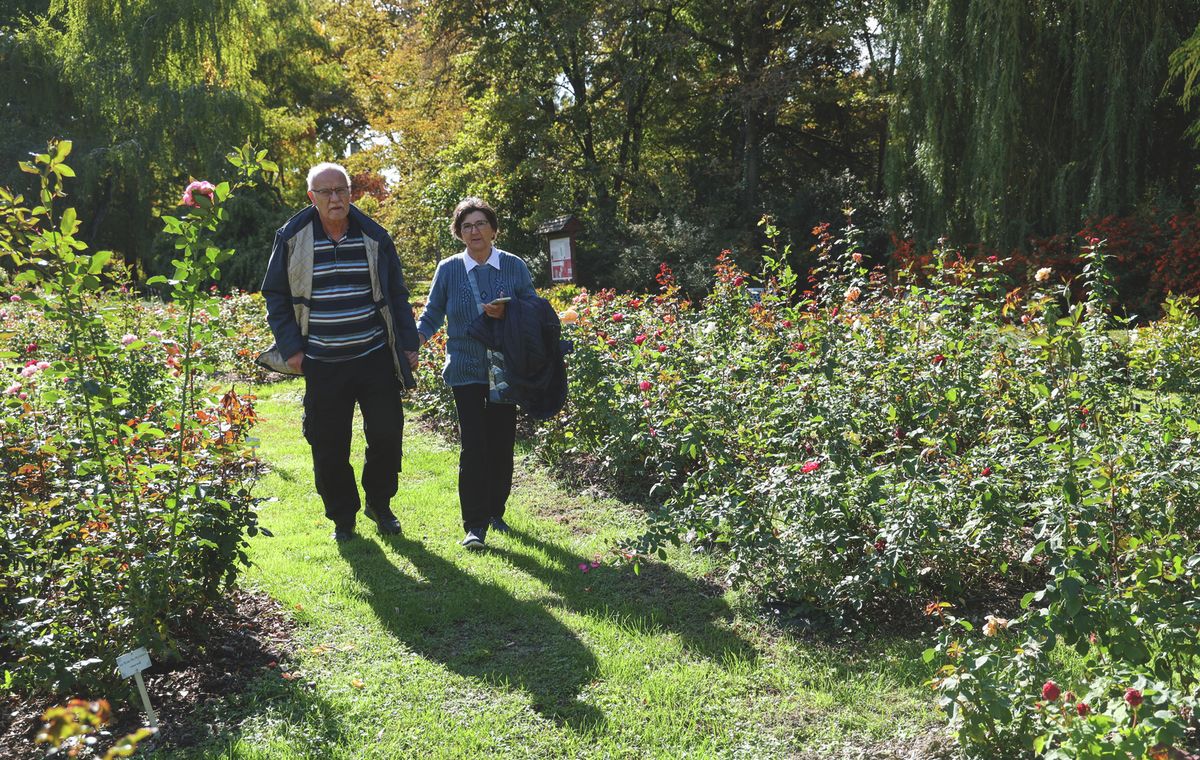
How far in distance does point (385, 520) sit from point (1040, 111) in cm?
994

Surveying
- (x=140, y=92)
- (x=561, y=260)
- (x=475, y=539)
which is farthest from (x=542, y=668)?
(x=140, y=92)

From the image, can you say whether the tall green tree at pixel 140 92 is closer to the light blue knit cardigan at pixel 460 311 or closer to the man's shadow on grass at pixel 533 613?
the light blue knit cardigan at pixel 460 311

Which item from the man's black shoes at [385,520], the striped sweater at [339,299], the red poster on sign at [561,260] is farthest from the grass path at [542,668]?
the red poster on sign at [561,260]

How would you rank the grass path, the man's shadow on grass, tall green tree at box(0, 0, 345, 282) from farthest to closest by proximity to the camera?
tall green tree at box(0, 0, 345, 282) → the man's shadow on grass → the grass path

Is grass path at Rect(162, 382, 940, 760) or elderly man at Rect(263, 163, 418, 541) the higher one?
elderly man at Rect(263, 163, 418, 541)

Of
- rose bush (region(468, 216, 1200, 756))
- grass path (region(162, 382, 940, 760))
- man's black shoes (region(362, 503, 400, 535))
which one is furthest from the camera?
man's black shoes (region(362, 503, 400, 535))

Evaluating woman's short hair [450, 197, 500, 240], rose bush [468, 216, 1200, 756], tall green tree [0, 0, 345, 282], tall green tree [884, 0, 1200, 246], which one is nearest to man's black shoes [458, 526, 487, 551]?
rose bush [468, 216, 1200, 756]

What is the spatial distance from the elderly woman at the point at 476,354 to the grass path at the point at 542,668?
0.32m

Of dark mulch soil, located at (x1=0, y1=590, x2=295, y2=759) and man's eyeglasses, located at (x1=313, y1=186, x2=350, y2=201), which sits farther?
man's eyeglasses, located at (x1=313, y1=186, x2=350, y2=201)

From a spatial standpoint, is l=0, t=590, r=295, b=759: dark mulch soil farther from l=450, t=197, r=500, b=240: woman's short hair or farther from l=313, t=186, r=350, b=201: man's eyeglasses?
l=450, t=197, r=500, b=240: woman's short hair

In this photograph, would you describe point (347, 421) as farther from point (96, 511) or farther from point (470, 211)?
point (96, 511)

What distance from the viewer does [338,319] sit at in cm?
417

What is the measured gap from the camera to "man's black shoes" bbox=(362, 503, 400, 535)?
4.62 meters

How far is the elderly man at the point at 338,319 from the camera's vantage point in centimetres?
413
